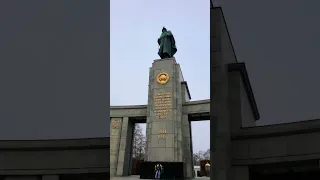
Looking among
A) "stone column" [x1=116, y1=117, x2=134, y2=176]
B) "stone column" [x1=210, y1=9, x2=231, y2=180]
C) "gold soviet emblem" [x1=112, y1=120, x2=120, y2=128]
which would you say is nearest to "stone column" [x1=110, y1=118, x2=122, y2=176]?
"gold soviet emblem" [x1=112, y1=120, x2=120, y2=128]

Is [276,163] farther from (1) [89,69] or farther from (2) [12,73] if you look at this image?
(2) [12,73]

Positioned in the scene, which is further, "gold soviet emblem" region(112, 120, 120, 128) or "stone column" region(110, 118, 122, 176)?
"gold soviet emblem" region(112, 120, 120, 128)

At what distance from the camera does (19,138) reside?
5.55 metres

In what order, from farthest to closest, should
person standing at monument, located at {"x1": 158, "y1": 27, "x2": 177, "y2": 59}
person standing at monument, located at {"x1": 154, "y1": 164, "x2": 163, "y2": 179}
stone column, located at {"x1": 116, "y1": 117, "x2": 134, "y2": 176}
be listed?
person standing at monument, located at {"x1": 158, "y1": 27, "x2": 177, "y2": 59} → stone column, located at {"x1": 116, "y1": 117, "x2": 134, "y2": 176} → person standing at monument, located at {"x1": 154, "y1": 164, "x2": 163, "y2": 179}

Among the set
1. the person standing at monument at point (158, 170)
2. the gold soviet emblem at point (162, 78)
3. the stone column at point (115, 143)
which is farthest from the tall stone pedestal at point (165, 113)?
the person standing at monument at point (158, 170)

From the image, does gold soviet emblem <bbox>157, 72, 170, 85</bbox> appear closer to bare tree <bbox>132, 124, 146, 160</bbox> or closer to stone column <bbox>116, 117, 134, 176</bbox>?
stone column <bbox>116, 117, 134, 176</bbox>

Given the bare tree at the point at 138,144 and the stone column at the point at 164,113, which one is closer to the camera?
the stone column at the point at 164,113

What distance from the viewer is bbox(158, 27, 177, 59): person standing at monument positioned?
79.2 feet

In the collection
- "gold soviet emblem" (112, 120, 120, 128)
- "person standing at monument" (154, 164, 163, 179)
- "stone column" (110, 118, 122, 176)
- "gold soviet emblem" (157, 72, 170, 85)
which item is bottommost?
"person standing at monument" (154, 164, 163, 179)

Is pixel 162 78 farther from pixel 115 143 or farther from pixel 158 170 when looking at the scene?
pixel 158 170

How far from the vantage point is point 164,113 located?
70.3 feet

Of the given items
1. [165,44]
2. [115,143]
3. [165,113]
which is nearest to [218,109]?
[165,113]

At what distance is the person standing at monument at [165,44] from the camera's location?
79.2 ft

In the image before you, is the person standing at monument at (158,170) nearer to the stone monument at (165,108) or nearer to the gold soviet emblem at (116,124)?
the stone monument at (165,108)
